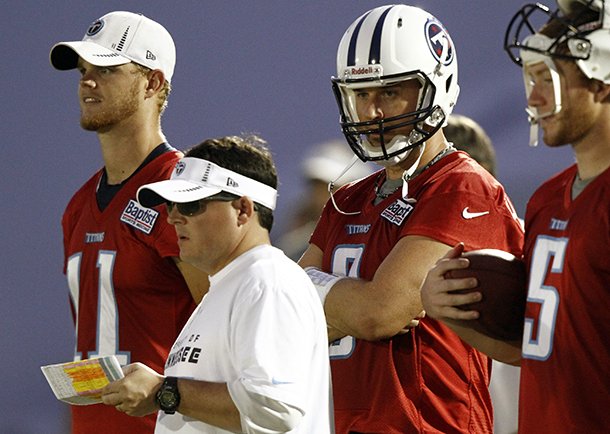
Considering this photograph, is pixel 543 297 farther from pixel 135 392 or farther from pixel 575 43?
pixel 135 392

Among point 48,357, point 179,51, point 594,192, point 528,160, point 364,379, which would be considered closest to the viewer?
point 594,192

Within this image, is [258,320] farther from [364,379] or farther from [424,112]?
[424,112]

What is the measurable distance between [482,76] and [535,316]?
142 inches

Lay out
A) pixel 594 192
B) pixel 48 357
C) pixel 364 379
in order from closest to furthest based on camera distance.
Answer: pixel 594 192 → pixel 364 379 → pixel 48 357

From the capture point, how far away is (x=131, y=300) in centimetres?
410

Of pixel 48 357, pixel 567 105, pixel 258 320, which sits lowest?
pixel 48 357

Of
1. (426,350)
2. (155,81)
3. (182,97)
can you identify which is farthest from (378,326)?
(182,97)

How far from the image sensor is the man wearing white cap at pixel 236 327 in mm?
2779

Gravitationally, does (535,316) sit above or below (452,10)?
below

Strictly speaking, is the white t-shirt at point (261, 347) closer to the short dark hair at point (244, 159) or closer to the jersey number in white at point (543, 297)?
the short dark hair at point (244, 159)

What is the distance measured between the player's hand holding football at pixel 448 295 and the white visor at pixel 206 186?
1.54 ft

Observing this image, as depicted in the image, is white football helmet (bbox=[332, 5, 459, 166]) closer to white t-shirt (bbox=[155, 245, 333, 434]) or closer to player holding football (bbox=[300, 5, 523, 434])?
player holding football (bbox=[300, 5, 523, 434])

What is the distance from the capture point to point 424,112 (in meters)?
3.61

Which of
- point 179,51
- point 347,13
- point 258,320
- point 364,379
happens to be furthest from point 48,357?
point 258,320
